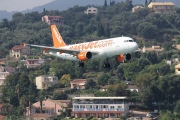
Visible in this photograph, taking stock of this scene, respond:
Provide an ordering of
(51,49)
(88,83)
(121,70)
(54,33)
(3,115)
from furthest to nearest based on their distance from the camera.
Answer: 1. (121,70)
2. (88,83)
3. (3,115)
4. (54,33)
5. (51,49)

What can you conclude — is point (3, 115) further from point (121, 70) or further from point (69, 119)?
point (121, 70)

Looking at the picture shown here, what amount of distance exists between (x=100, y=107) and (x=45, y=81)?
1392 inches

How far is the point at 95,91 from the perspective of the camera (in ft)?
549

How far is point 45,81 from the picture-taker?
611ft

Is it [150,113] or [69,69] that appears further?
[69,69]

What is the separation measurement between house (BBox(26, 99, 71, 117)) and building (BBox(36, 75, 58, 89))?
66.6ft

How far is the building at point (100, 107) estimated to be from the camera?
152 m

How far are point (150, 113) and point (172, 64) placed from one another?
4610 cm

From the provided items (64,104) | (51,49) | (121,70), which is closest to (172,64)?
(121,70)

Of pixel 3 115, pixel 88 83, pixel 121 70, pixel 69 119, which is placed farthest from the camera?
pixel 121 70

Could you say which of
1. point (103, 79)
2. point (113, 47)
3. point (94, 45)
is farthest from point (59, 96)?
point (113, 47)

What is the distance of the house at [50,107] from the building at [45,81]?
66.6ft

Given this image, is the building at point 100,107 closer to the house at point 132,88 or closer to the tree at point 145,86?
the tree at point 145,86

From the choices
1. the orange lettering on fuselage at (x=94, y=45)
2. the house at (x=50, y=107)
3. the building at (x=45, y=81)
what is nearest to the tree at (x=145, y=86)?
the house at (x=50, y=107)
